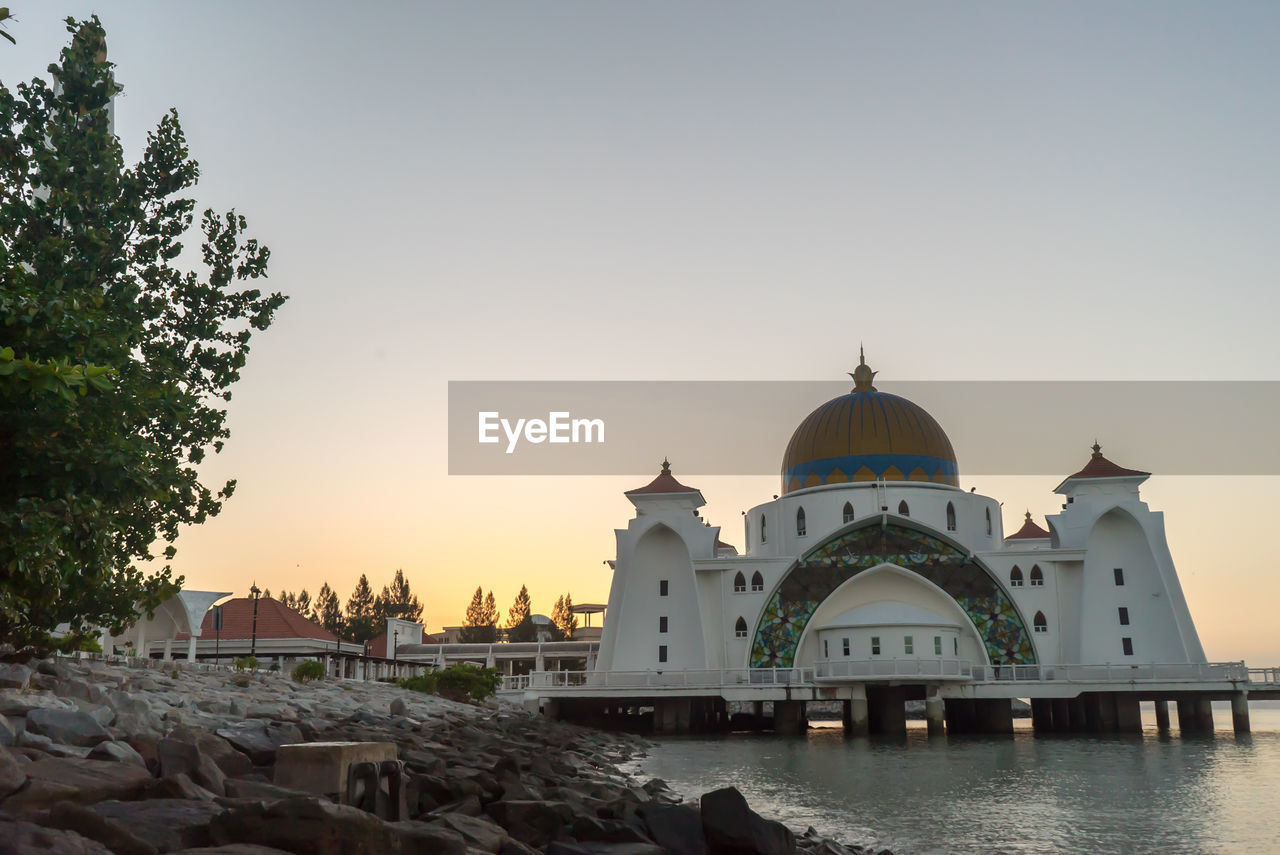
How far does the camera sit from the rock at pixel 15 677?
47.9ft

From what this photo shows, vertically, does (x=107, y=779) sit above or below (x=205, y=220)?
below

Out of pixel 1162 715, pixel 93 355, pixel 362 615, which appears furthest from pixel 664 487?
pixel 362 615

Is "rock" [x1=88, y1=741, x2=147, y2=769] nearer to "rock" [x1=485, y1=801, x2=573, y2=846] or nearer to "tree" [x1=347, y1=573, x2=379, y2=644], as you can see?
"rock" [x1=485, y1=801, x2=573, y2=846]

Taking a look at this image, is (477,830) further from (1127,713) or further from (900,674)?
(1127,713)

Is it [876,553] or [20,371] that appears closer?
[20,371]

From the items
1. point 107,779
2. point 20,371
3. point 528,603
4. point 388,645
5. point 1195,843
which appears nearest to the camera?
point 20,371

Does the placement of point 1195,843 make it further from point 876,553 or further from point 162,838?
point 876,553

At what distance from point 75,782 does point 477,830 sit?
3294mm

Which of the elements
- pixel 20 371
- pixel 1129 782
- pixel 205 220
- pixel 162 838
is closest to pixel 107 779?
pixel 162 838

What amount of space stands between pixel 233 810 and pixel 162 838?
20.0 inches

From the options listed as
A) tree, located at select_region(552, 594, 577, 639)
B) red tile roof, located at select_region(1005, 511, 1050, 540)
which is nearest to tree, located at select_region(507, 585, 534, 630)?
tree, located at select_region(552, 594, 577, 639)

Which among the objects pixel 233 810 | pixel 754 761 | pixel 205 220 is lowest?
pixel 754 761

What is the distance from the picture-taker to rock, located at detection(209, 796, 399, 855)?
772 centimetres

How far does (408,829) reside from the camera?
8453 mm
